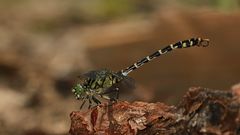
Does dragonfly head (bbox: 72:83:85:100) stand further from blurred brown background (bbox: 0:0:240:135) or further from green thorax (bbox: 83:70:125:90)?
blurred brown background (bbox: 0:0:240:135)

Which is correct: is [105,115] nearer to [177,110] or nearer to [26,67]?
[177,110]

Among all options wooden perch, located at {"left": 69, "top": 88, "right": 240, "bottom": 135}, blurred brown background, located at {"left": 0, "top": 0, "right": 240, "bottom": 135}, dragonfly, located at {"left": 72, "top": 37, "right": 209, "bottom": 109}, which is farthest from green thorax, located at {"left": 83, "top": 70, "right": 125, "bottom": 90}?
blurred brown background, located at {"left": 0, "top": 0, "right": 240, "bottom": 135}

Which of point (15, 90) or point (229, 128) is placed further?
point (15, 90)

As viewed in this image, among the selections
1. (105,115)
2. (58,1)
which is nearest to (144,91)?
(105,115)

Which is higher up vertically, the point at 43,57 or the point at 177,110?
the point at 43,57

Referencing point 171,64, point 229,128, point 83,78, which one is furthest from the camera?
point 171,64

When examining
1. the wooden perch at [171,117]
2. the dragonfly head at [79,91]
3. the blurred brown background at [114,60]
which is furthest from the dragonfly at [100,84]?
the blurred brown background at [114,60]

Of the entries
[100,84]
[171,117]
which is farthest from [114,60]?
[171,117]
